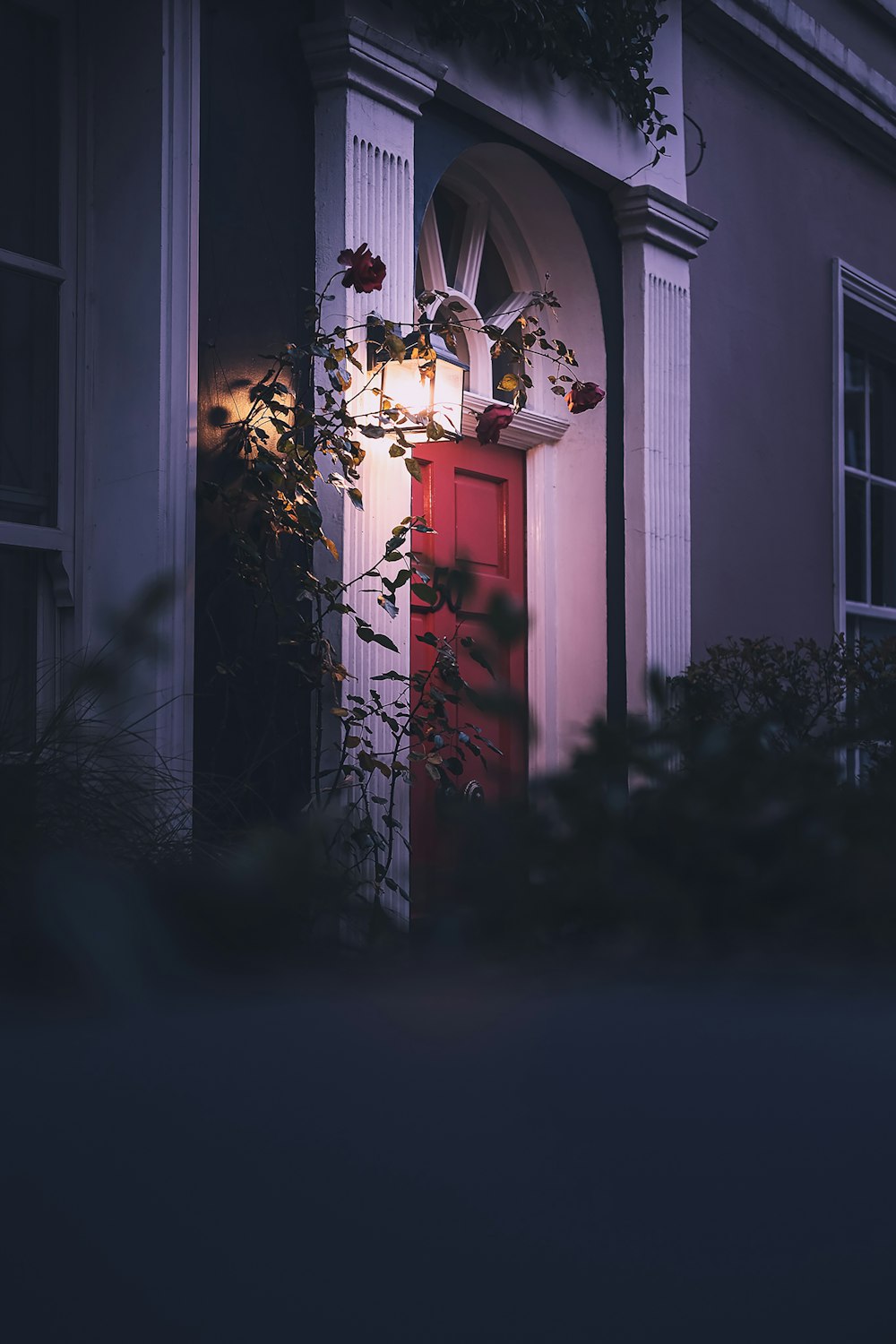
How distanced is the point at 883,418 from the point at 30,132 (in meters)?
5.00

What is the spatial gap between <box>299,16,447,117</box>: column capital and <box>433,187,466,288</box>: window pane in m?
0.81

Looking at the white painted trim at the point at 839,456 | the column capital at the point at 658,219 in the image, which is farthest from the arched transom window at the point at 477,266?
the white painted trim at the point at 839,456

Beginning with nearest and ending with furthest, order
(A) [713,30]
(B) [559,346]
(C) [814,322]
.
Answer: (B) [559,346] < (A) [713,30] < (C) [814,322]

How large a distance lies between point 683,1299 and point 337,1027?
0.17 meters

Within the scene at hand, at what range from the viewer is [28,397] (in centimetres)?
332

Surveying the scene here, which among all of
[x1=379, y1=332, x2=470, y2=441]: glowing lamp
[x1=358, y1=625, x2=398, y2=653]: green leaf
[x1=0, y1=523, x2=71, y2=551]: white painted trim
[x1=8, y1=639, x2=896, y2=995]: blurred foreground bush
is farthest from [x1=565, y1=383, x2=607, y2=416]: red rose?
[x1=8, y1=639, x2=896, y2=995]: blurred foreground bush

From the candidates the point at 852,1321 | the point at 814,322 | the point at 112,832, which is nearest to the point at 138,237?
the point at 112,832

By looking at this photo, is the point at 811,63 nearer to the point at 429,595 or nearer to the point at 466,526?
the point at 466,526

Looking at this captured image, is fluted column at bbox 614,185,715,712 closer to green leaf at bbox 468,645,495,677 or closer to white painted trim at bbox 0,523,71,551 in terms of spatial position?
white painted trim at bbox 0,523,71,551

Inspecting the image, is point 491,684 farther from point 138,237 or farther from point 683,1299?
point 138,237

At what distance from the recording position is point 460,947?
599mm

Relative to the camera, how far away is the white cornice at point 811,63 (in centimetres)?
559

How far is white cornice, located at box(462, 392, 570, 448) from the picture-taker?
4.61 m

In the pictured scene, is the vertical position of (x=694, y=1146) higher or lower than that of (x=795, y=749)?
lower
